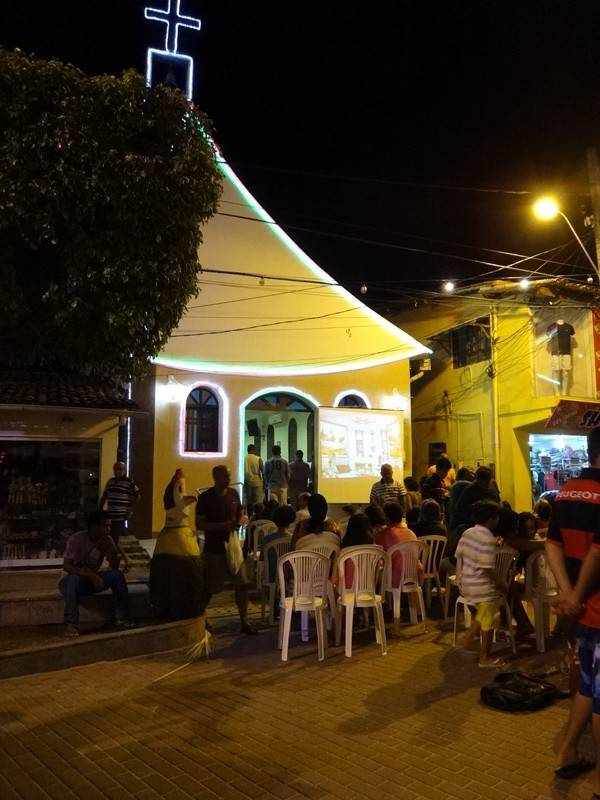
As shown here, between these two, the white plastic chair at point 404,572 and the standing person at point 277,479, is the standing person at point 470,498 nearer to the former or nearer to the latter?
the white plastic chair at point 404,572

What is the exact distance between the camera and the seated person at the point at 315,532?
672 cm

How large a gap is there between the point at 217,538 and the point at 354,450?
28.2ft

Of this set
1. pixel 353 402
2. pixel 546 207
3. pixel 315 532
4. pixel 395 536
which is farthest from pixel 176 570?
pixel 353 402

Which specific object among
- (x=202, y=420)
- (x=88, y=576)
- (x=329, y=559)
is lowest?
(x=88, y=576)

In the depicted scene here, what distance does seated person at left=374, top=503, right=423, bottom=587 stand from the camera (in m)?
6.98

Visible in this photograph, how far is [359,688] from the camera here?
5223mm

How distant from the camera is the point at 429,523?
311 inches

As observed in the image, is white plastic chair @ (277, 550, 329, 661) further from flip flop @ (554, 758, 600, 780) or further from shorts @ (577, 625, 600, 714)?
shorts @ (577, 625, 600, 714)

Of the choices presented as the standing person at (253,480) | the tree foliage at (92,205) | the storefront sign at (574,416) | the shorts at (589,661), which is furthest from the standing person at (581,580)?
the storefront sign at (574,416)

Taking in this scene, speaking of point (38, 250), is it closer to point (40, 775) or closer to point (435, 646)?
point (40, 775)

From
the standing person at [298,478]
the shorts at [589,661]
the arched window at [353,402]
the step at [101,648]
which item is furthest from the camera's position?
the arched window at [353,402]

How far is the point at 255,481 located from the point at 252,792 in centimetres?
1055

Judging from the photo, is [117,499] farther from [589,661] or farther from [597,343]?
[597,343]

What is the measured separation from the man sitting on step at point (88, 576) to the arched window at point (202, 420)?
24.6 ft
